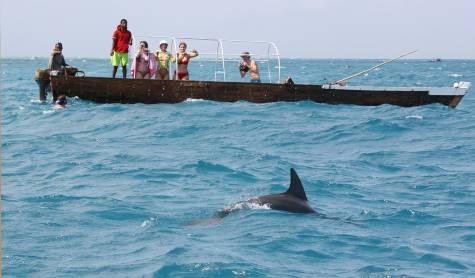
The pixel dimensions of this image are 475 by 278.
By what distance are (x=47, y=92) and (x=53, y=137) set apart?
946cm

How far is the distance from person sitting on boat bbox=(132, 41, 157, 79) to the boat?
64 cm

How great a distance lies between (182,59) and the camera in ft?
77.2

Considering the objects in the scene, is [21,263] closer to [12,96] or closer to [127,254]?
[127,254]

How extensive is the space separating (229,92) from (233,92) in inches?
5.5

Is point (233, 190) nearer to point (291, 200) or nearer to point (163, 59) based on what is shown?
point (291, 200)

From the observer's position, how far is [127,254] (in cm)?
775

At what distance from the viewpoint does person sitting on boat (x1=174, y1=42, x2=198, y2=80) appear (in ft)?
75.3

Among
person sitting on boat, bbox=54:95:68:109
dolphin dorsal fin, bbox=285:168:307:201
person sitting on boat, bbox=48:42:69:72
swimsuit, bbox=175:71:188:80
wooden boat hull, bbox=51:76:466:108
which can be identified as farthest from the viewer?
person sitting on boat, bbox=48:42:69:72

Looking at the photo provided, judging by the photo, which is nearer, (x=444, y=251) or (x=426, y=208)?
(x=444, y=251)

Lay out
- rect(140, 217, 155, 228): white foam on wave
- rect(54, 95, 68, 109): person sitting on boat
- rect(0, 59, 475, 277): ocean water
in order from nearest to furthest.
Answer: rect(0, 59, 475, 277): ocean water → rect(140, 217, 155, 228): white foam on wave → rect(54, 95, 68, 109): person sitting on boat

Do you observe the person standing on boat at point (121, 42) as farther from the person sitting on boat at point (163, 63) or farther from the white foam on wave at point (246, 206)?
the white foam on wave at point (246, 206)

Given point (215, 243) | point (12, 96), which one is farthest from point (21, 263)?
point (12, 96)

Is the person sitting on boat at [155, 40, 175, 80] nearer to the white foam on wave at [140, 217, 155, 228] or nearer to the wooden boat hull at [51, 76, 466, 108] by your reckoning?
the wooden boat hull at [51, 76, 466, 108]

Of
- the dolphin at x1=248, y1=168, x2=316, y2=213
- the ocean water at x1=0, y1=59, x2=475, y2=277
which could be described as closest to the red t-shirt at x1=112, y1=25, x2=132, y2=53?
the ocean water at x1=0, y1=59, x2=475, y2=277
